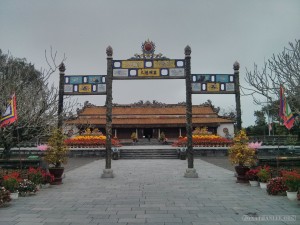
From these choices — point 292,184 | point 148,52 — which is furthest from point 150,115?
point 292,184

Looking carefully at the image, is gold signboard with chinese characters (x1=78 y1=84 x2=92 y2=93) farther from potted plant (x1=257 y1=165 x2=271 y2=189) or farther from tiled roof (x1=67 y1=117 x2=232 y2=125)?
tiled roof (x1=67 y1=117 x2=232 y2=125)

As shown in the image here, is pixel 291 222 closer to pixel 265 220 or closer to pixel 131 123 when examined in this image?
pixel 265 220

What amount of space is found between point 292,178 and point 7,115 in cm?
855

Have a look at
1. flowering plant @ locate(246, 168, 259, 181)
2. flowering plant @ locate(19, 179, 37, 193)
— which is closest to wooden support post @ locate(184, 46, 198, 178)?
A: flowering plant @ locate(246, 168, 259, 181)

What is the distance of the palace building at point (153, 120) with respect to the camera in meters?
39.6

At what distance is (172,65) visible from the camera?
13.3 meters

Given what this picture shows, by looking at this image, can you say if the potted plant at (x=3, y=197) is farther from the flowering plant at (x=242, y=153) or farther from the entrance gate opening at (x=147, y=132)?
the entrance gate opening at (x=147, y=132)

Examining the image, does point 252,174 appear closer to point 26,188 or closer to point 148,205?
point 148,205

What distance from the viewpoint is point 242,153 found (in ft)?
37.1

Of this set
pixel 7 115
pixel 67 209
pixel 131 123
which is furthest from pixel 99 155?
pixel 67 209

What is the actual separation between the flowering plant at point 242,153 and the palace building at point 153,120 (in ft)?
91.0

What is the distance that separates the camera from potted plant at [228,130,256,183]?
36.5 feet

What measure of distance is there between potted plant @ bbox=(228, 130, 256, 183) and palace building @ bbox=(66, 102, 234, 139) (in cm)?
2774

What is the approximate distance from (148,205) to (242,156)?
5.40 metres
